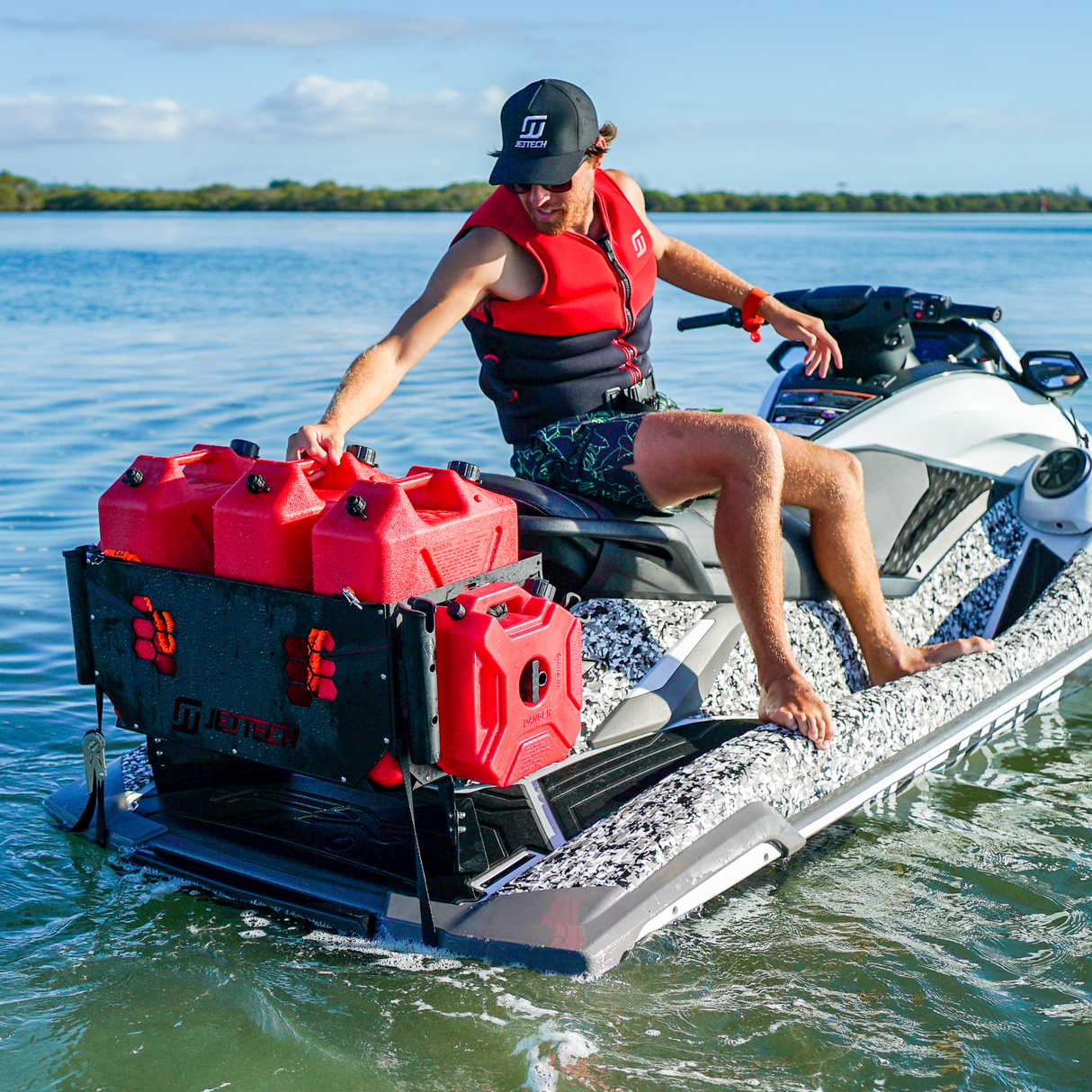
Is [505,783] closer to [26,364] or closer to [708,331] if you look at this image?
[26,364]

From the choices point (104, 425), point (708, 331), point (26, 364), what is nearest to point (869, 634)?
point (104, 425)

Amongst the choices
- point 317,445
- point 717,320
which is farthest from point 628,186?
point 317,445

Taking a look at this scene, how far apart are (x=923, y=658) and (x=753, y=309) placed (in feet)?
3.31

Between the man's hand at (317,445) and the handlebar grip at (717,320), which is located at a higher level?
the handlebar grip at (717,320)

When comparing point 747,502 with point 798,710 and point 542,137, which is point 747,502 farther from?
point 542,137

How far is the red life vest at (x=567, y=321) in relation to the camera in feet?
9.31

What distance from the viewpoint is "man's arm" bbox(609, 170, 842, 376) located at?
321 cm

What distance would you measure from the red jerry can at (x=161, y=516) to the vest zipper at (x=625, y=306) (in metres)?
1.10

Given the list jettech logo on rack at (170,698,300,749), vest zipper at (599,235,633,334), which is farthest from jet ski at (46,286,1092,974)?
vest zipper at (599,235,633,334)

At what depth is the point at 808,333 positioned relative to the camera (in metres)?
3.23

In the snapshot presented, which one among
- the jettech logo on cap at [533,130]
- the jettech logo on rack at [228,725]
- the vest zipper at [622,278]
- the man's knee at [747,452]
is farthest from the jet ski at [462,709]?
the jettech logo on cap at [533,130]

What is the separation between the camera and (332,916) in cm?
227

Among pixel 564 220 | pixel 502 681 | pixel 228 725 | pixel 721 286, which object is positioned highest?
pixel 564 220

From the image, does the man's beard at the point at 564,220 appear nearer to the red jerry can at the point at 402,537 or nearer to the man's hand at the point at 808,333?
the man's hand at the point at 808,333
